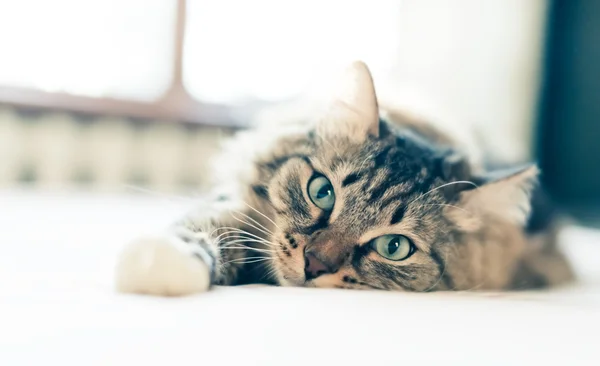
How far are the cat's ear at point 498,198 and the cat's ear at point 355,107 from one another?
0.22 m

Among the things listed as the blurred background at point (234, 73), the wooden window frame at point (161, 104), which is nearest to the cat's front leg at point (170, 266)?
the blurred background at point (234, 73)

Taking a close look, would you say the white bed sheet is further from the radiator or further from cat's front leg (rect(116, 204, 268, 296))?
the radiator

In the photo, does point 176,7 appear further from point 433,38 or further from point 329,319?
point 329,319

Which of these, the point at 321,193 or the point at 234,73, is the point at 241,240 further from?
the point at 234,73

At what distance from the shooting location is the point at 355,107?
3.34 ft

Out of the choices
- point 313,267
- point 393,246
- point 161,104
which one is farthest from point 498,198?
point 161,104

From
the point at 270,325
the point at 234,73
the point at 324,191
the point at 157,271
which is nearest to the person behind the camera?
the point at 270,325

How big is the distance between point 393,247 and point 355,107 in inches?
10.7

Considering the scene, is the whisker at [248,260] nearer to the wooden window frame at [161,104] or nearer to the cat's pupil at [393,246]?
the cat's pupil at [393,246]

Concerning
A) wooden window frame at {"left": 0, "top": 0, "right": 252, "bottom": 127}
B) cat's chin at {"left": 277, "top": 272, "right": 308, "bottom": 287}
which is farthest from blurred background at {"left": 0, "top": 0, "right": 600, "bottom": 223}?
cat's chin at {"left": 277, "top": 272, "right": 308, "bottom": 287}

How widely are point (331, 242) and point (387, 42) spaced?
290 cm

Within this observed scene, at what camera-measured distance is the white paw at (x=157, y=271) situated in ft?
2.36

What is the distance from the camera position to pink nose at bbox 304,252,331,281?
868 mm

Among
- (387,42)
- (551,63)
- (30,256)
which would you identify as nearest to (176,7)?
(387,42)
